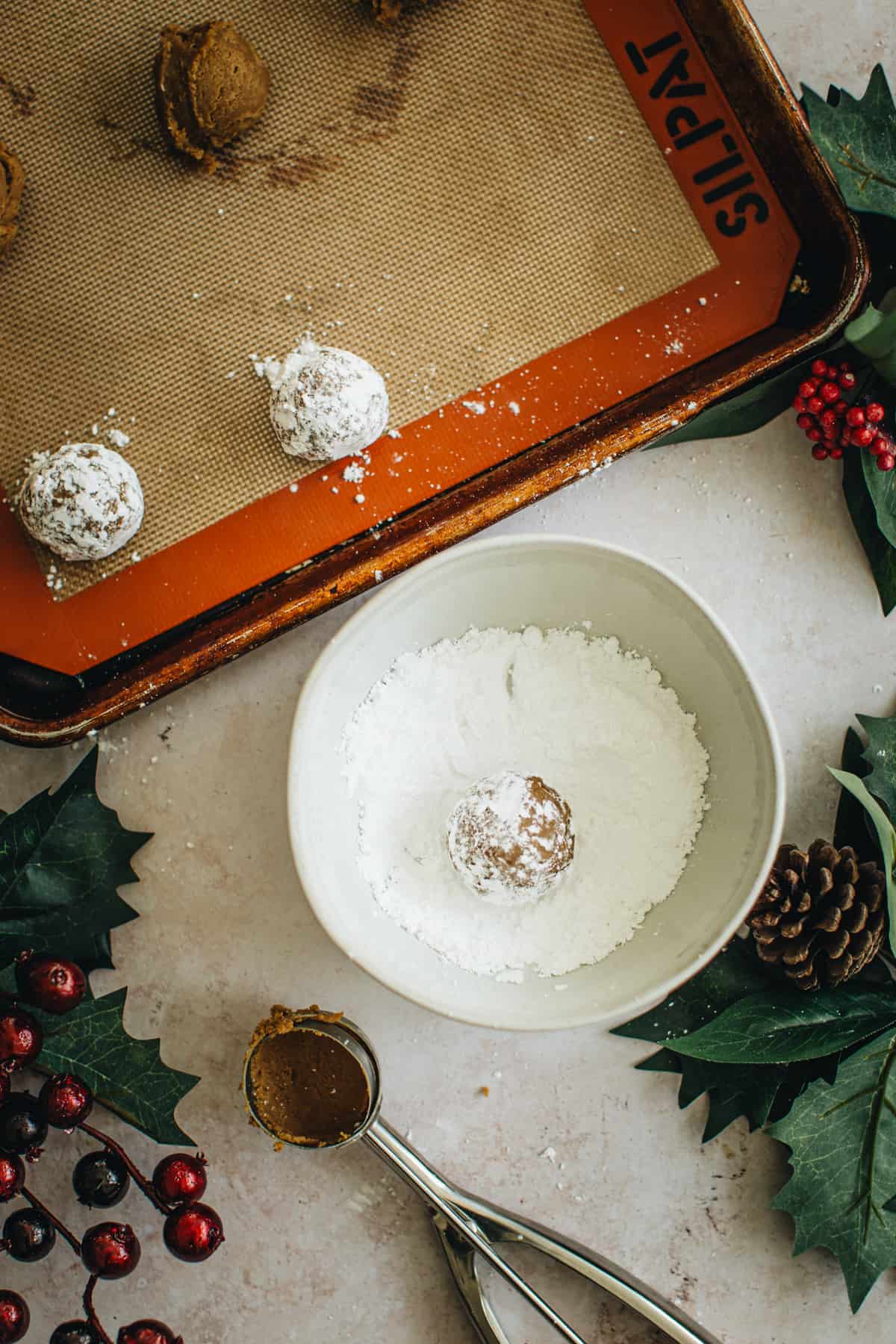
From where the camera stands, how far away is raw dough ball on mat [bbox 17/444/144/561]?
0.88 metres

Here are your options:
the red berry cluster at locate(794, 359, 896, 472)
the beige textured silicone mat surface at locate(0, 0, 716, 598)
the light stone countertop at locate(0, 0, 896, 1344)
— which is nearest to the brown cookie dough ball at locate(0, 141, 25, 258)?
the beige textured silicone mat surface at locate(0, 0, 716, 598)

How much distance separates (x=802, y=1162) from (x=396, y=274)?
99 centimetres

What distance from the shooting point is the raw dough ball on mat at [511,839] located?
88 cm

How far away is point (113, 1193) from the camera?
90 centimetres

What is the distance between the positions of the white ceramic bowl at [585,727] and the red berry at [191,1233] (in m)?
0.28

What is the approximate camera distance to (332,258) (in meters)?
0.96

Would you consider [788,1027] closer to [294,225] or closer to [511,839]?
[511,839]

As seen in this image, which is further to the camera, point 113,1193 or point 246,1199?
point 246,1199

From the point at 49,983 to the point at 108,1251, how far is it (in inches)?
9.9

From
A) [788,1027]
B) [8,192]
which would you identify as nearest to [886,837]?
[788,1027]

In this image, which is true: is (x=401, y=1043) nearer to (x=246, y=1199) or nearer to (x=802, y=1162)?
(x=246, y=1199)

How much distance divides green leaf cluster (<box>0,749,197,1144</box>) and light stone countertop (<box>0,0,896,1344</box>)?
38mm

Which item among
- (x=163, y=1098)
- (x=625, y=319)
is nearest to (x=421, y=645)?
(x=625, y=319)

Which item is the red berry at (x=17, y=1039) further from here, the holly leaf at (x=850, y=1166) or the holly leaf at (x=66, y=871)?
the holly leaf at (x=850, y=1166)
